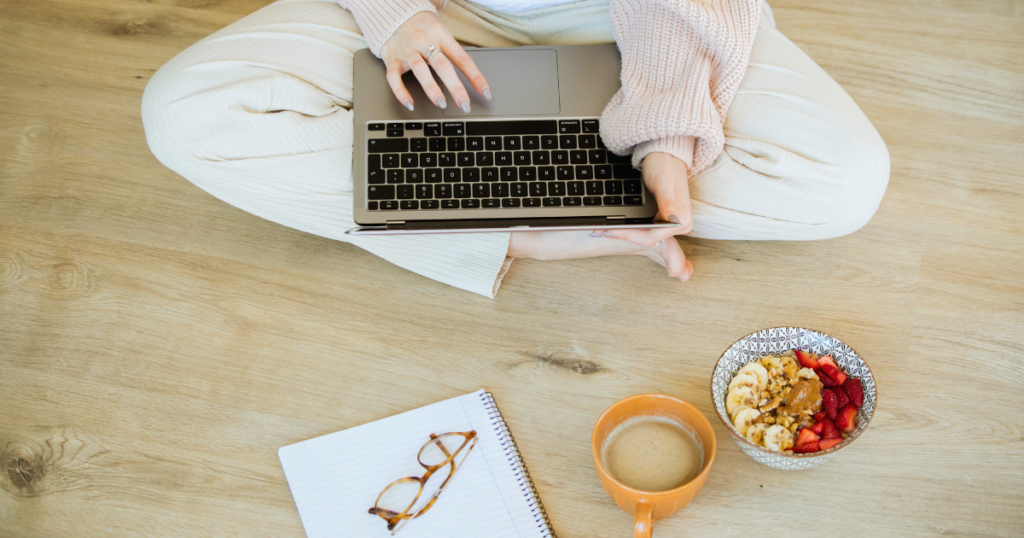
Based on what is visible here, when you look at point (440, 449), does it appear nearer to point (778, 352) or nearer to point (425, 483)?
point (425, 483)

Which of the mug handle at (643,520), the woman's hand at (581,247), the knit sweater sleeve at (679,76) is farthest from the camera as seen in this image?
the woman's hand at (581,247)

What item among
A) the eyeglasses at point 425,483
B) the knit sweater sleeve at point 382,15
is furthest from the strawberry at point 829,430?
the knit sweater sleeve at point 382,15

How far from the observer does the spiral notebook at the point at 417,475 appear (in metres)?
0.93

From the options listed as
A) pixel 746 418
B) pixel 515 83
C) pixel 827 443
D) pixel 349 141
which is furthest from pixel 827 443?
pixel 349 141

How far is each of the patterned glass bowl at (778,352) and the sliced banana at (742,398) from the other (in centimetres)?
1

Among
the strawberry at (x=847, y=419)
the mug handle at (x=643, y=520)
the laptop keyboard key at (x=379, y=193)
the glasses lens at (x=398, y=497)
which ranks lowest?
the glasses lens at (x=398, y=497)

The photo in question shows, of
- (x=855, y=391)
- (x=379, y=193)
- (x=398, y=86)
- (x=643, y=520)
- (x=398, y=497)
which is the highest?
(x=398, y=86)

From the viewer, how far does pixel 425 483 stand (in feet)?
3.12

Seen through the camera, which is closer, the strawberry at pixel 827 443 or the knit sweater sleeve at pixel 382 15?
the strawberry at pixel 827 443

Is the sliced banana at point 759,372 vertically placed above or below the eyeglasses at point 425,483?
above

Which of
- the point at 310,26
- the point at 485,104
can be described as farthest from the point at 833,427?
the point at 310,26

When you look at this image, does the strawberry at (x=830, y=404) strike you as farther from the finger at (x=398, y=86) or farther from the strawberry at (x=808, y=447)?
the finger at (x=398, y=86)

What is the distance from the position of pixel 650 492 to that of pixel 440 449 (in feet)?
1.02

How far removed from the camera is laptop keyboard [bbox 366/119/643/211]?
951 mm
